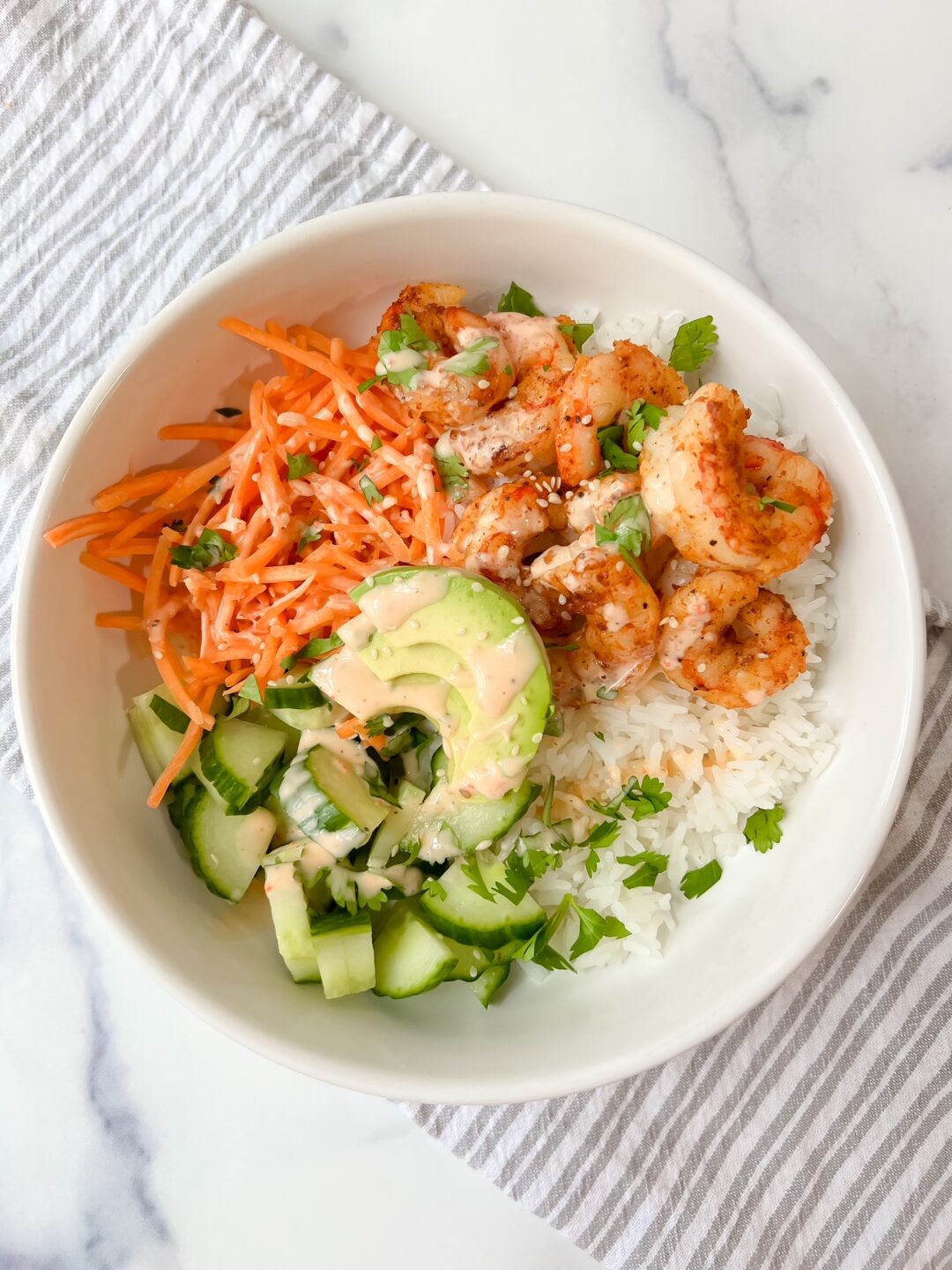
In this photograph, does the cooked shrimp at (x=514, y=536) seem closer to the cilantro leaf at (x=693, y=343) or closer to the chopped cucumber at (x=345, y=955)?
the cilantro leaf at (x=693, y=343)

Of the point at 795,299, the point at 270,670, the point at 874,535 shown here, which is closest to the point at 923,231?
the point at 795,299

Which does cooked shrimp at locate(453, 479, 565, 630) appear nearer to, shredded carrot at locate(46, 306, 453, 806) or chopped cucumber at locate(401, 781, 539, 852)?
shredded carrot at locate(46, 306, 453, 806)

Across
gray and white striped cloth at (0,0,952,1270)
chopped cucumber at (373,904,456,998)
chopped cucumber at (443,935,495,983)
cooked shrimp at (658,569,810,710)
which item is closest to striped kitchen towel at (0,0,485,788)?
gray and white striped cloth at (0,0,952,1270)

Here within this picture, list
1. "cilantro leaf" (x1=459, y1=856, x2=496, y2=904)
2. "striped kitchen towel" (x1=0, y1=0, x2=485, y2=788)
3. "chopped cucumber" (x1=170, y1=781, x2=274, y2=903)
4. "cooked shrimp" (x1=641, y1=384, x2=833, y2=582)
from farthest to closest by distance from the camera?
1. "striped kitchen towel" (x1=0, y1=0, x2=485, y2=788)
2. "chopped cucumber" (x1=170, y1=781, x2=274, y2=903)
3. "cilantro leaf" (x1=459, y1=856, x2=496, y2=904)
4. "cooked shrimp" (x1=641, y1=384, x2=833, y2=582)

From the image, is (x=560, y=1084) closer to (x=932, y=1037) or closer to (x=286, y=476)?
(x=932, y=1037)

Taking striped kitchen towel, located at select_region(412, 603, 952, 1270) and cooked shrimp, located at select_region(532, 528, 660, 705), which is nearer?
cooked shrimp, located at select_region(532, 528, 660, 705)

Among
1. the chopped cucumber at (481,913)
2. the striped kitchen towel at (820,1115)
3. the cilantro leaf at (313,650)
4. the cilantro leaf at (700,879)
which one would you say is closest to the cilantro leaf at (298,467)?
the cilantro leaf at (313,650)
